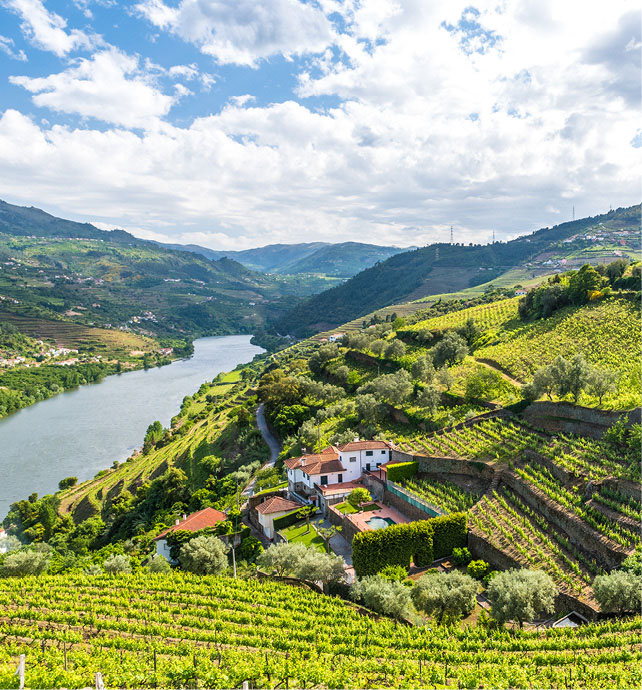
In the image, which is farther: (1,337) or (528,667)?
(1,337)

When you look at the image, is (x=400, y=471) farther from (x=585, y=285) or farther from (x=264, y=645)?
(x=585, y=285)

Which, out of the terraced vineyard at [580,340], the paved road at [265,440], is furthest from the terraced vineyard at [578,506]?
the paved road at [265,440]

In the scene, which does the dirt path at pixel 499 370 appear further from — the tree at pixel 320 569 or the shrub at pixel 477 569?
the tree at pixel 320 569

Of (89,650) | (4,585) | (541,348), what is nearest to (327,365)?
(541,348)

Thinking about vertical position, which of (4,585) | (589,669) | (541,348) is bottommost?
(4,585)

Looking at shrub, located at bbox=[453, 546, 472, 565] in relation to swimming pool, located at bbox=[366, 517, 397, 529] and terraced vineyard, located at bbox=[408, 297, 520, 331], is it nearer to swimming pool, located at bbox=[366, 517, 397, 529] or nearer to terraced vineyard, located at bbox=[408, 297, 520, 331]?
swimming pool, located at bbox=[366, 517, 397, 529]

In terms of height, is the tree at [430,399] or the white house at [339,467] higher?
the tree at [430,399]

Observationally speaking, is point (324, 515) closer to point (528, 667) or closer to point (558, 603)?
point (558, 603)

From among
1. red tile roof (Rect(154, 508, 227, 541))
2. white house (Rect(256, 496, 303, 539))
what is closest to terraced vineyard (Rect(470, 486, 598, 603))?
white house (Rect(256, 496, 303, 539))
